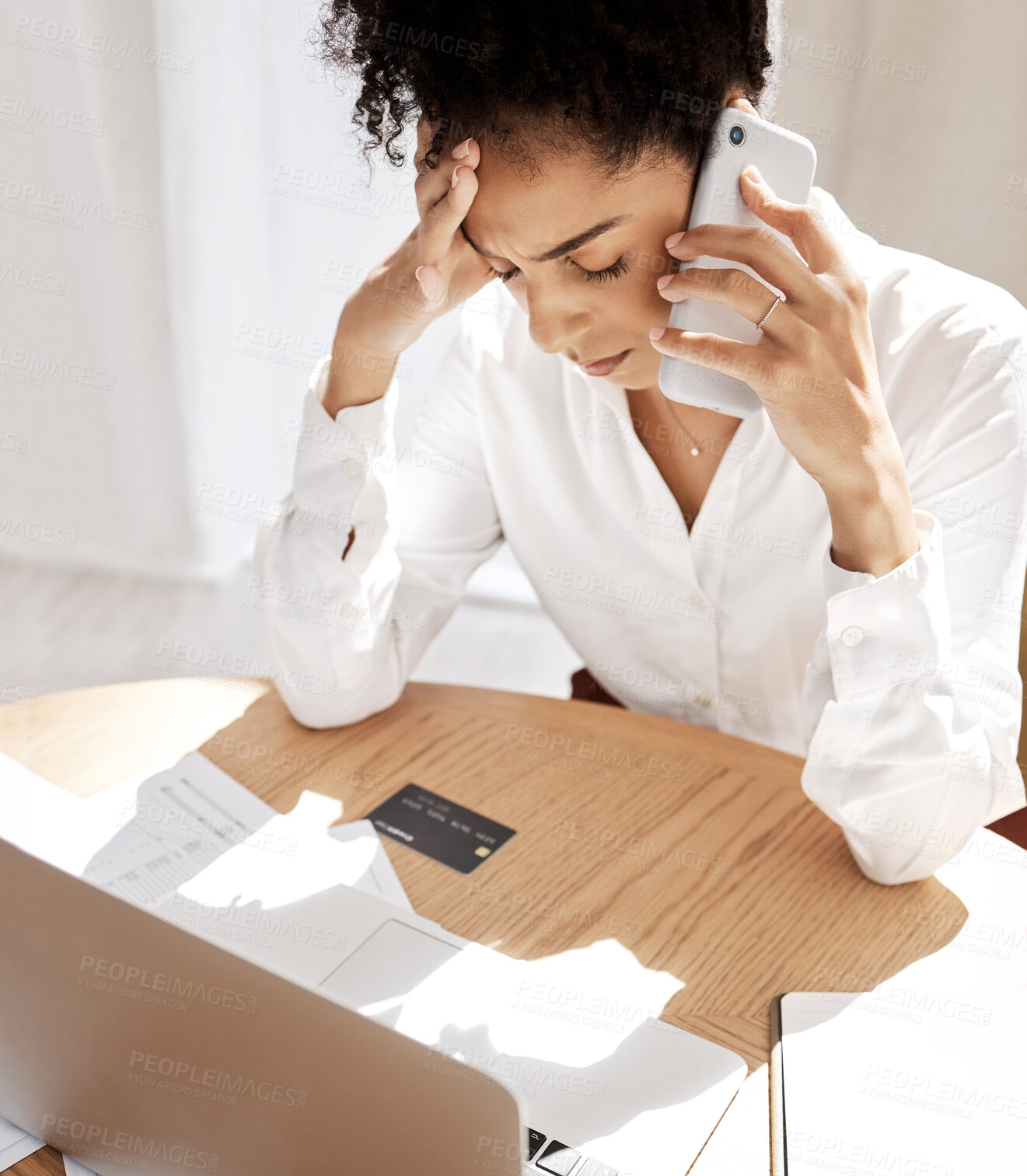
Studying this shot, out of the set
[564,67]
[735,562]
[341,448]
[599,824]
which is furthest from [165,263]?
[599,824]

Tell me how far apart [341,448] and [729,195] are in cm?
59

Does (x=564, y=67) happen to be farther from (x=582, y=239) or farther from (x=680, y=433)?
(x=680, y=433)

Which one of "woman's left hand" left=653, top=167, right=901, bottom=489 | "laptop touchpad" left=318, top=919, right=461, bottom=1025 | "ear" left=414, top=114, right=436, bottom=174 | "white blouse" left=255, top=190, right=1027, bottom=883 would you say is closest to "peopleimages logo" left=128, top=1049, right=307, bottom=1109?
"laptop touchpad" left=318, top=919, right=461, bottom=1025

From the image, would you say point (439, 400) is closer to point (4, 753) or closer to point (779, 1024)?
point (4, 753)

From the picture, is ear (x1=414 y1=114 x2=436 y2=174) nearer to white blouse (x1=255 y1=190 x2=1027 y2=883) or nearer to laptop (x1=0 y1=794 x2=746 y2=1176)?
white blouse (x1=255 y1=190 x2=1027 y2=883)

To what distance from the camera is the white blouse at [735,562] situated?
46.4 inches

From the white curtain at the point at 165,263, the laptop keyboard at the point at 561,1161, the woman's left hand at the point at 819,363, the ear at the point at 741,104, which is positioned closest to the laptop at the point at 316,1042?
the laptop keyboard at the point at 561,1161

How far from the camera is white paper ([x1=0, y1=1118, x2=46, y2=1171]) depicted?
2.85 ft

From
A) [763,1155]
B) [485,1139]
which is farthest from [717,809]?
[485,1139]

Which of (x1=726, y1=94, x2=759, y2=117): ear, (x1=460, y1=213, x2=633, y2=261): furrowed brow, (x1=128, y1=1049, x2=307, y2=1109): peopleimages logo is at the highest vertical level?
(x1=726, y1=94, x2=759, y2=117): ear

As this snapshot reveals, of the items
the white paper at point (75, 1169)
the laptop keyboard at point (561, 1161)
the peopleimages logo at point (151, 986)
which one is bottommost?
the white paper at point (75, 1169)

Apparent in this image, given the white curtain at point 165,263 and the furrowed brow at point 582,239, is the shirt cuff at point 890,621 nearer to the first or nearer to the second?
the furrowed brow at point 582,239

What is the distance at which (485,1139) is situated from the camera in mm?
586

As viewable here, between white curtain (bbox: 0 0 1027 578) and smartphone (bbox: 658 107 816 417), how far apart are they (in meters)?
1.10
